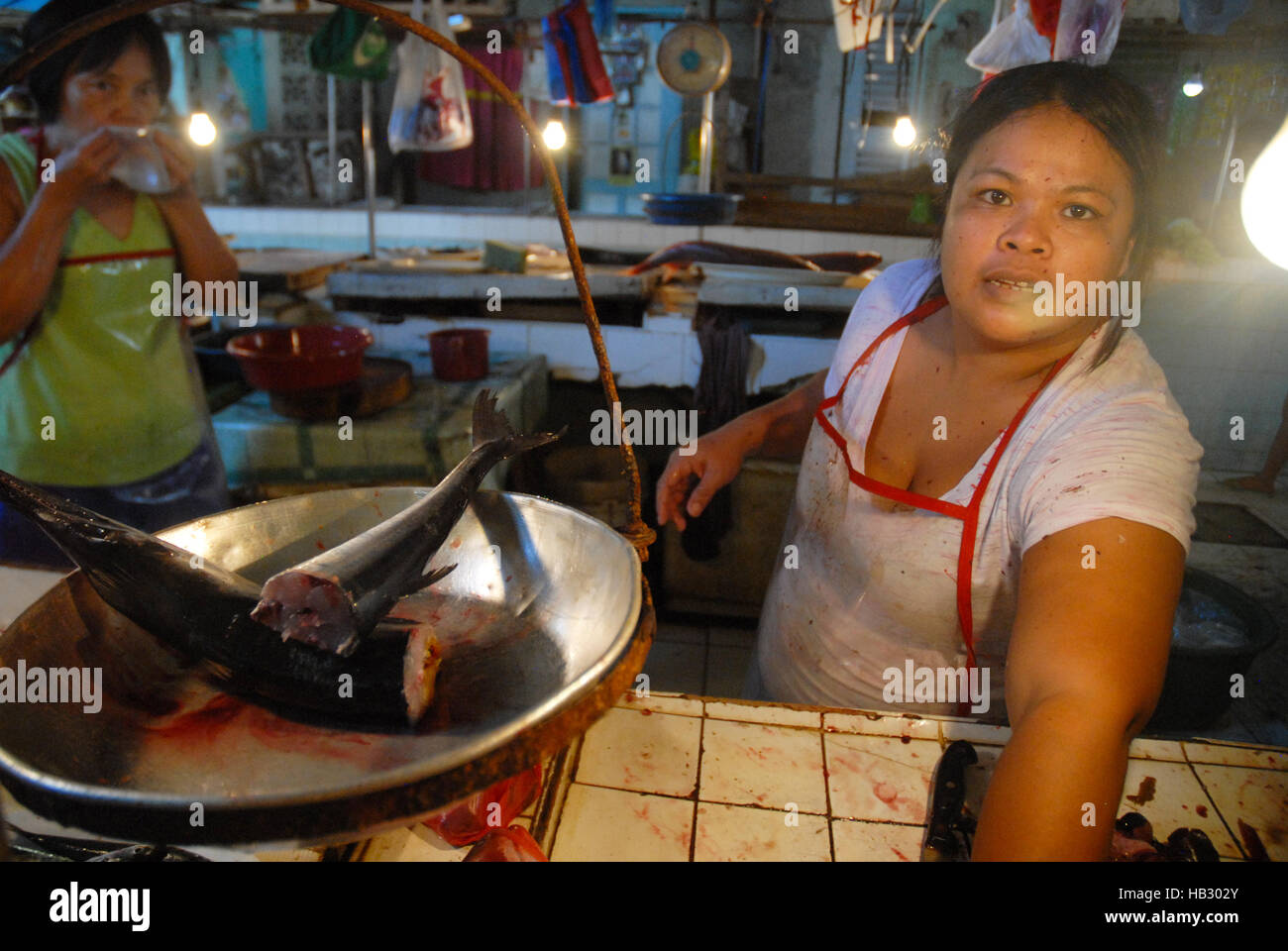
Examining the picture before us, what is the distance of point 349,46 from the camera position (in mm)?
5598

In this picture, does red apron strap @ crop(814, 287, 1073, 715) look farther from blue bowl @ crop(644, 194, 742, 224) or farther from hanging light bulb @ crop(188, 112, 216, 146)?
hanging light bulb @ crop(188, 112, 216, 146)

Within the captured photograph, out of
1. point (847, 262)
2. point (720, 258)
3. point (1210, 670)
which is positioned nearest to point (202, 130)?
point (720, 258)

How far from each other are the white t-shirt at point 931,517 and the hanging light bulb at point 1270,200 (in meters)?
0.32

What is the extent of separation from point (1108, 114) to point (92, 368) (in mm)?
2955

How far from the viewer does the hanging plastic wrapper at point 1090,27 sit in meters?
2.31

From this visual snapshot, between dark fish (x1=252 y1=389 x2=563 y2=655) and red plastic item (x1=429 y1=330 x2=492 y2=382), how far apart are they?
3060mm

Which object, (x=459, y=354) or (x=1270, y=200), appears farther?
(x=459, y=354)

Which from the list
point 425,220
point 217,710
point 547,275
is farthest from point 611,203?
point 217,710

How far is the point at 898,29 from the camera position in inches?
371

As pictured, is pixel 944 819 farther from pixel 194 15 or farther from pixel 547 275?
pixel 194 15

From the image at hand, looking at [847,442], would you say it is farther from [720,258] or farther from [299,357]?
[720,258]

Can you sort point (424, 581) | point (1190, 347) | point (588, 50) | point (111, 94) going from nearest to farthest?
1. point (424, 581)
2. point (111, 94)
3. point (1190, 347)
4. point (588, 50)

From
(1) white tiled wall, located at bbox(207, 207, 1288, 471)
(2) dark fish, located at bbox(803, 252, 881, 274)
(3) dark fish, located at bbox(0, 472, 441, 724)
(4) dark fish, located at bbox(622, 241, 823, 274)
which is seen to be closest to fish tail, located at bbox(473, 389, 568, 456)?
(3) dark fish, located at bbox(0, 472, 441, 724)

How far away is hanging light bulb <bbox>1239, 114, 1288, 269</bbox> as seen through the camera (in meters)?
1.30
